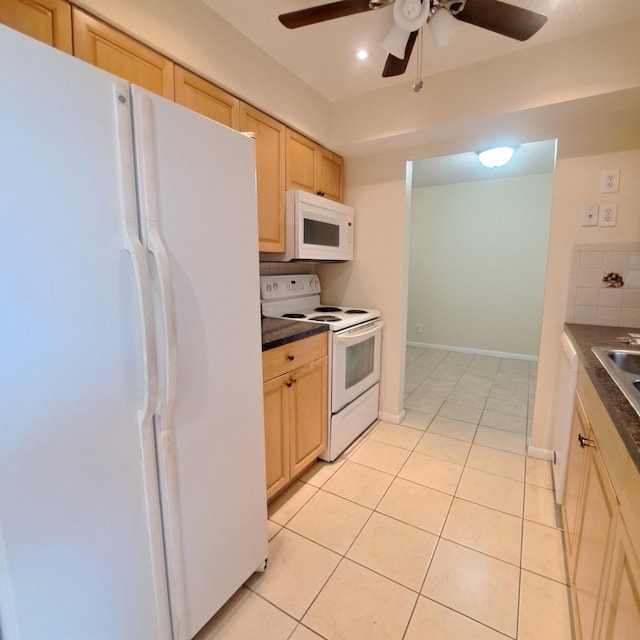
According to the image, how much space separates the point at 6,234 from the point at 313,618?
1.48 metres

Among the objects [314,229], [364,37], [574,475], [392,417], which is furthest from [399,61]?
[392,417]

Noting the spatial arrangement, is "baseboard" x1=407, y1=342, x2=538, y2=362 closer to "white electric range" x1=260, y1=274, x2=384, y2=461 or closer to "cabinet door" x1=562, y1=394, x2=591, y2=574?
"white electric range" x1=260, y1=274, x2=384, y2=461

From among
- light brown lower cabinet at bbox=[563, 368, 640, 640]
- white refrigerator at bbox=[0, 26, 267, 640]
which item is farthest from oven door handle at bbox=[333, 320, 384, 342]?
light brown lower cabinet at bbox=[563, 368, 640, 640]

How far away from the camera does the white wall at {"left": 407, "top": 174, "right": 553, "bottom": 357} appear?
418 cm

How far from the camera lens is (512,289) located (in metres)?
4.36

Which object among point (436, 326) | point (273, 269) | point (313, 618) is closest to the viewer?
point (313, 618)

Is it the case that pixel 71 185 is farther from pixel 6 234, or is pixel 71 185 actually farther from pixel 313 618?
pixel 313 618

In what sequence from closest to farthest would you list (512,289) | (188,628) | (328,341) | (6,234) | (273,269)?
(6,234) < (188,628) < (328,341) < (273,269) < (512,289)

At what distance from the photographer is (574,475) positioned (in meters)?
1.35

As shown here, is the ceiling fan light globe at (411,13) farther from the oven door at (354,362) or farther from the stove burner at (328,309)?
the stove burner at (328,309)

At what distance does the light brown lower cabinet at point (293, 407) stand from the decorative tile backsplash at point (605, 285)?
1.55 metres

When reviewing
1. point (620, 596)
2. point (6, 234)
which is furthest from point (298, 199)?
point (620, 596)

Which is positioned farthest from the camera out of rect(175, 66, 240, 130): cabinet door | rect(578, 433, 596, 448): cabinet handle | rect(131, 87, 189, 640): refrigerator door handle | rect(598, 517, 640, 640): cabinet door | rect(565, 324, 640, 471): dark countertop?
rect(175, 66, 240, 130): cabinet door

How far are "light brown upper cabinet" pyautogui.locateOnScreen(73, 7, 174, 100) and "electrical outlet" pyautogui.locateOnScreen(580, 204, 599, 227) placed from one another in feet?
7.38
